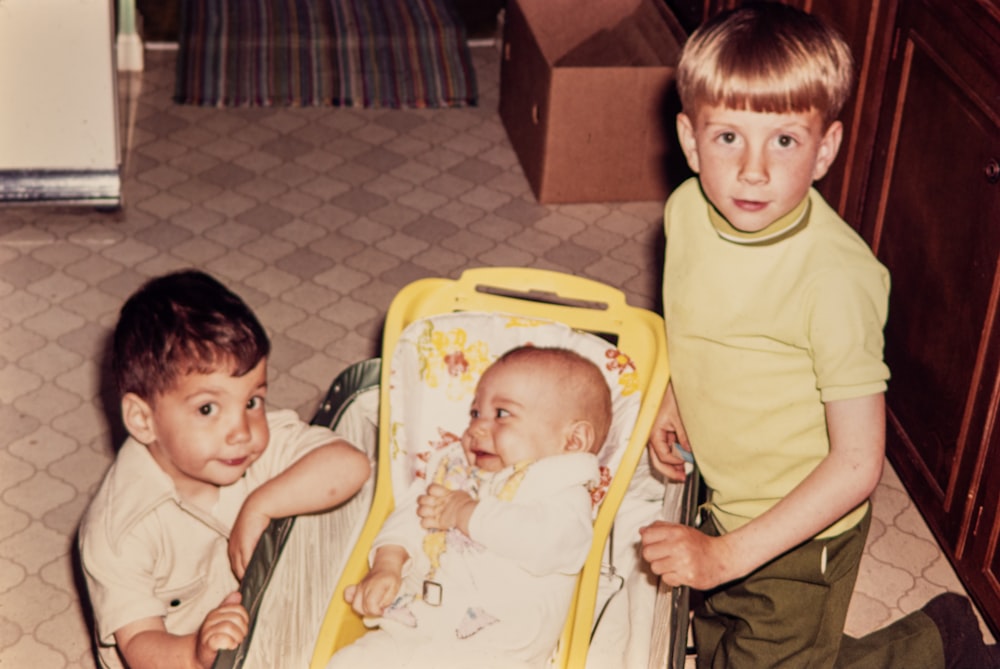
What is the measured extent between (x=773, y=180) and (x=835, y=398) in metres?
0.22

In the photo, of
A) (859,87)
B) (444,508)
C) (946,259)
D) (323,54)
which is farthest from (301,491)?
(323,54)

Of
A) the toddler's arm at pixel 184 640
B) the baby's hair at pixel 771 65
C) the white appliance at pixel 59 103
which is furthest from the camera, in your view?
the white appliance at pixel 59 103

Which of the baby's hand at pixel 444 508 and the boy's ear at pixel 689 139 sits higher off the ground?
the boy's ear at pixel 689 139

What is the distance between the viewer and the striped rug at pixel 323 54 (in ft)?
10.8

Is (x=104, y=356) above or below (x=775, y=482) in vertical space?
below

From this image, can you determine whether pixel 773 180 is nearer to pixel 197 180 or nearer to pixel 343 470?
pixel 343 470

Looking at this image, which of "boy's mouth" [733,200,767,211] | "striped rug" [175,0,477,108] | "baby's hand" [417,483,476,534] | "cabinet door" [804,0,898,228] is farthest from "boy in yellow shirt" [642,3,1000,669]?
"striped rug" [175,0,477,108]

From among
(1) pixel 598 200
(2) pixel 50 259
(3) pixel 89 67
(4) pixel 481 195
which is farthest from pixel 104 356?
(1) pixel 598 200

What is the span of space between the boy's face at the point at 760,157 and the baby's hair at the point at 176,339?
0.52m

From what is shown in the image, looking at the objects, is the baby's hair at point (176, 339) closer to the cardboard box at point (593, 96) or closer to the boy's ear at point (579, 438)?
the boy's ear at point (579, 438)

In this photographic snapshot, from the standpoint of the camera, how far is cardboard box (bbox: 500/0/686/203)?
2.71 meters

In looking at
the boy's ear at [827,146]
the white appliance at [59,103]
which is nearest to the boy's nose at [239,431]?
the boy's ear at [827,146]

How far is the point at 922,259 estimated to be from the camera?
191 cm

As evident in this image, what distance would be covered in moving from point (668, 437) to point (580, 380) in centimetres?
13
